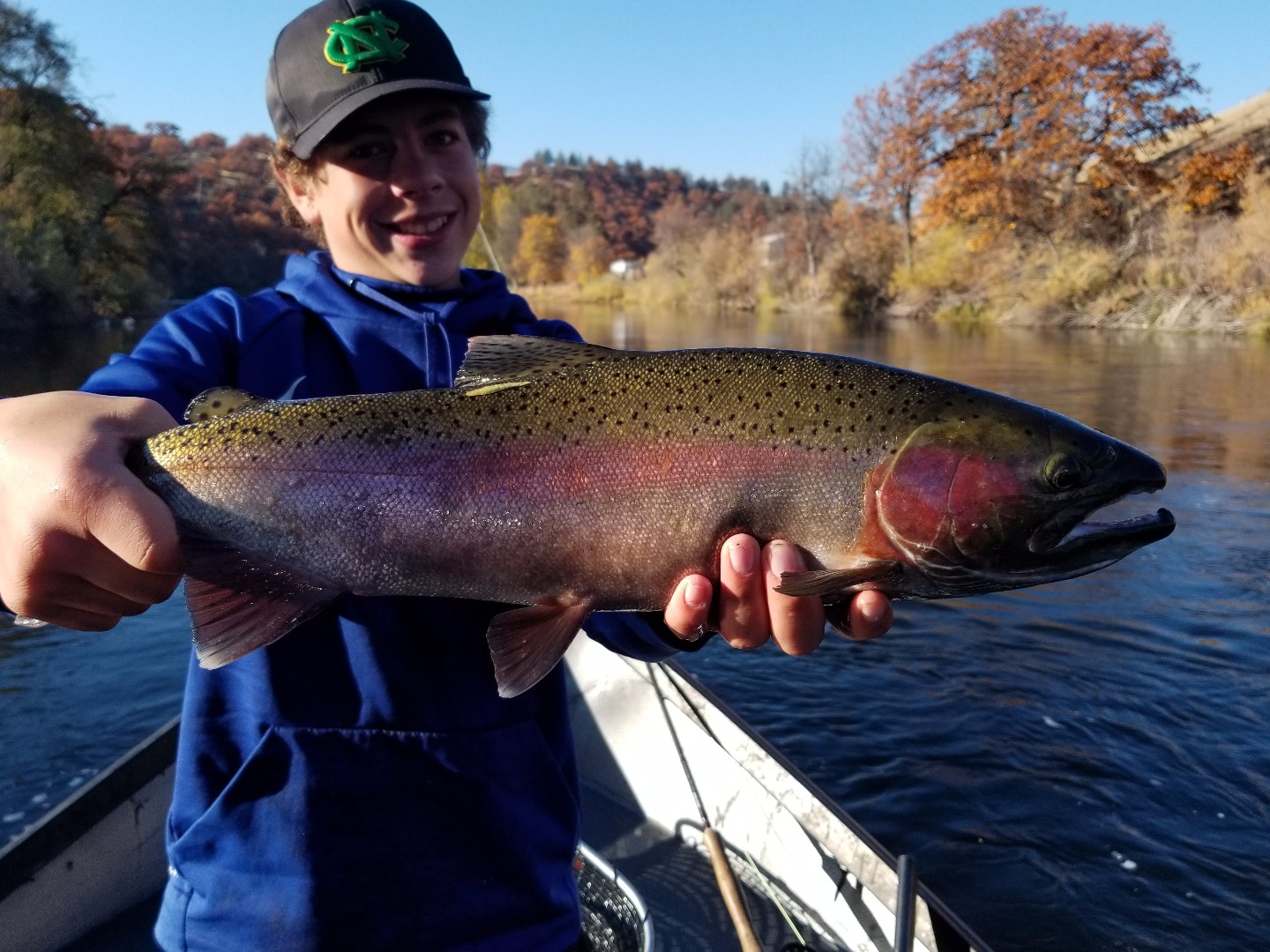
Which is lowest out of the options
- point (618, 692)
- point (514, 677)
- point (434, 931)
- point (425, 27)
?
point (618, 692)

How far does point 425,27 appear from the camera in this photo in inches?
101

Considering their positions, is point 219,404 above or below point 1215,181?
below

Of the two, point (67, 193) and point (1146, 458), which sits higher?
point (67, 193)

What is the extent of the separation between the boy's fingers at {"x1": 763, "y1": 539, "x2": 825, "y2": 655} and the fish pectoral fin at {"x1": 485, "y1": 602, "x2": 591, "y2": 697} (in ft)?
1.57

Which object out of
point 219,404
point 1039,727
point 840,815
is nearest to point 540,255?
point 1039,727

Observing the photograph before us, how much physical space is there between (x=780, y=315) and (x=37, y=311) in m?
35.5

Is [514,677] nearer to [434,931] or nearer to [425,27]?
[434,931]

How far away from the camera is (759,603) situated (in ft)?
6.96

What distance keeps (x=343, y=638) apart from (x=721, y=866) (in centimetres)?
245

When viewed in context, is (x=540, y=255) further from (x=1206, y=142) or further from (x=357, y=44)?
(x=357, y=44)

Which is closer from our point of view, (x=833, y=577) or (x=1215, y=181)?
(x=833, y=577)

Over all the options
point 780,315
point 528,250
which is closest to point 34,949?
point 780,315

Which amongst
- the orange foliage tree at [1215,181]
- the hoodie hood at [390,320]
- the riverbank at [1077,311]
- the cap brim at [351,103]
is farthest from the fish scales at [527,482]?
the orange foliage tree at [1215,181]

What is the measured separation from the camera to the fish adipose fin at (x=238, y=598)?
2014 millimetres
